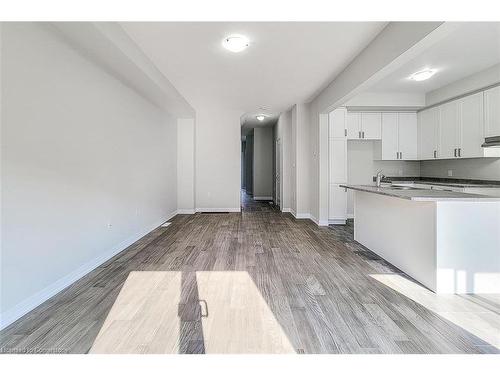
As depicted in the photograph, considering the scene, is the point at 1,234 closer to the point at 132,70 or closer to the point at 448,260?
the point at 132,70

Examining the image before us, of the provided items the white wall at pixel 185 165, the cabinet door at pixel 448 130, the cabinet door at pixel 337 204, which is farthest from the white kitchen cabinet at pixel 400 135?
the white wall at pixel 185 165

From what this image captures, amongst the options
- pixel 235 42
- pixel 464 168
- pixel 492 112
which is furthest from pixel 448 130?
pixel 235 42

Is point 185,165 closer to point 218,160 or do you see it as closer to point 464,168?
point 218,160

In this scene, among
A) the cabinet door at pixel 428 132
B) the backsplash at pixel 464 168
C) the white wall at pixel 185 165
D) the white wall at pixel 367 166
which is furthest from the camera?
the white wall at pixel 185 165

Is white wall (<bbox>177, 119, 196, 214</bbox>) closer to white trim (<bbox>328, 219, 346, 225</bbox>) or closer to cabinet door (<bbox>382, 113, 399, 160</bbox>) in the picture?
white trim (<bbox>328, 219, 346, 225</bbox>)

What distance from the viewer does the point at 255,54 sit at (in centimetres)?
375

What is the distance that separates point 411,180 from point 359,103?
2162 mm

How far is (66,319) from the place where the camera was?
2078 mm

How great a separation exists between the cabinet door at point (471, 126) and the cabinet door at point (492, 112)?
2.9 inches

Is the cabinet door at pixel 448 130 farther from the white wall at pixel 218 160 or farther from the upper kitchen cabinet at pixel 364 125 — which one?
the white wall at pixel 218 160

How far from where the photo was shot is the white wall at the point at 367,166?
6469 millimetres

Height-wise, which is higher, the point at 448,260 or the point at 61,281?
the point at 448,260
